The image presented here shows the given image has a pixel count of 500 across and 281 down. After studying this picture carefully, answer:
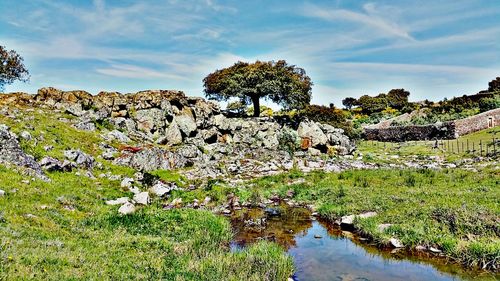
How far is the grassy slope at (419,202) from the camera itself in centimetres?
1494

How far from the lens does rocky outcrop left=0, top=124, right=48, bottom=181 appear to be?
1966cm

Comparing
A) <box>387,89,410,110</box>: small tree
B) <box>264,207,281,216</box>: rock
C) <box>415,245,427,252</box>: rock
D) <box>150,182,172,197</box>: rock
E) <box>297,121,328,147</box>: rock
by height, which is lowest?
<box>415,245,427,252</box>: rock

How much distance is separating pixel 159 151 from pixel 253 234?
1575cm

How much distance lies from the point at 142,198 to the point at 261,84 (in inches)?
1391

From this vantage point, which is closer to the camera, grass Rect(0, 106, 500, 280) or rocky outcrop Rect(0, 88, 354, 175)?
grass Rect(0, 106, 500, 280)

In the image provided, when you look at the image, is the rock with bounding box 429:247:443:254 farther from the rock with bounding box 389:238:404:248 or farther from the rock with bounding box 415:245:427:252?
the rock with bounding box 389:238:404:248

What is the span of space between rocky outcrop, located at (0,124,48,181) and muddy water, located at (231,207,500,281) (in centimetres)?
1092

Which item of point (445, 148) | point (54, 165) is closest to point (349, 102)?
point (445, 148)

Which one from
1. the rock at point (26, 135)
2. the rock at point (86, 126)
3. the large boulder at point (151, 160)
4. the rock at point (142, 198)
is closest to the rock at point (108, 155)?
the large boulder at point (151, 160)

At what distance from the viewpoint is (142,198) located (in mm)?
21094

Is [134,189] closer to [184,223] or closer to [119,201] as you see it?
[119,201]

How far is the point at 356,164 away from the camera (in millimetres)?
39719

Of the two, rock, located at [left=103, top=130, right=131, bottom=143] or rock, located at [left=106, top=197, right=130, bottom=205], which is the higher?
rock, located at [left=103, top=130, right=131, bottom=143]

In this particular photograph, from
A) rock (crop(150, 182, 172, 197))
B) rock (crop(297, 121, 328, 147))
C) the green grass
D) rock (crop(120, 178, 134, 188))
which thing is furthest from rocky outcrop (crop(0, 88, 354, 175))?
the green grass
